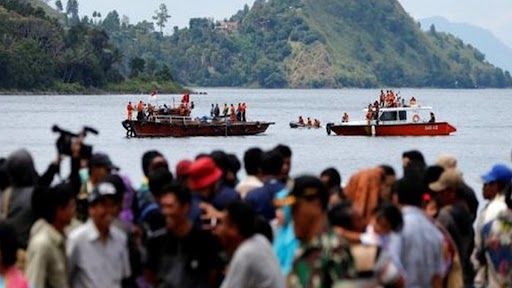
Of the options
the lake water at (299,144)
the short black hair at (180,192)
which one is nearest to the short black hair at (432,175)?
the short black hair at (180,192)

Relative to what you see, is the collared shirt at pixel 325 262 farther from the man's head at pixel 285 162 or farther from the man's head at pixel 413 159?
the man's head at pixel 413 159

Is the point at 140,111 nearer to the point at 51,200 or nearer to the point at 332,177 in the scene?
the point at 332,177

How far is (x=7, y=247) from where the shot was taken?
9.81 meters

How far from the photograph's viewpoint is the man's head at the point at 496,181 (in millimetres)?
13859

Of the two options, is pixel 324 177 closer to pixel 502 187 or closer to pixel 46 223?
pixel 502 187

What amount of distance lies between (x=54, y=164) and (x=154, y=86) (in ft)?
563

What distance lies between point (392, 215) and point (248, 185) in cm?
234

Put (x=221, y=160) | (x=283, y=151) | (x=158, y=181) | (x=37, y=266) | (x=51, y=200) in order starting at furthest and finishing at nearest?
(x=283, y=151)
(x=221, y=160)
(x=158, y=181)
(x=51, y=200)
(x=37, y=266)

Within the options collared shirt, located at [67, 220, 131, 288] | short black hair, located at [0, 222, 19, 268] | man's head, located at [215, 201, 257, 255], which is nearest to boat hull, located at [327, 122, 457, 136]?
collared shirt, located at [67, 220, 131, 288]

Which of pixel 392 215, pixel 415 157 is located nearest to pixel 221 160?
pixel 415 157

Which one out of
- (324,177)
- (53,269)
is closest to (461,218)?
(324,177)

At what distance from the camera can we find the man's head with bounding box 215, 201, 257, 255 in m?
9.75

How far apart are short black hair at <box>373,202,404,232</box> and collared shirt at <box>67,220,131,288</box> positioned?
1.78 meters

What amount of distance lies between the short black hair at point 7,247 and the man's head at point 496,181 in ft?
17.4
